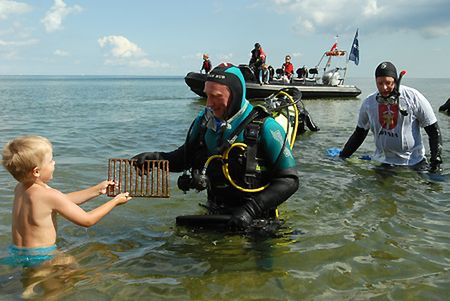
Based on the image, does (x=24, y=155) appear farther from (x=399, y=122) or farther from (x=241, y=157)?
(x=399, y=122)

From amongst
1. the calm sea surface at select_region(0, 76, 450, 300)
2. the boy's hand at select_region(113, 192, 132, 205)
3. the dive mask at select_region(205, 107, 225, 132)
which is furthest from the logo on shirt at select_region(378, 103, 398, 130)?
the boy's hand at select_region(113, 192, 132, 205)

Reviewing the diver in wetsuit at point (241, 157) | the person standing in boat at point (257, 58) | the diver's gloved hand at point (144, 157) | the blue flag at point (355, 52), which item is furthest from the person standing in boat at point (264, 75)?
the diver in wetsuit at point (241, 157)

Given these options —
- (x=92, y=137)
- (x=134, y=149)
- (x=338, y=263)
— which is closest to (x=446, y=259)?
(x=338, y=263)

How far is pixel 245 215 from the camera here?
11.6ft

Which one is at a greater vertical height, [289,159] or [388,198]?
[289,159]

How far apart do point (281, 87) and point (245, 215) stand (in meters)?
19.8

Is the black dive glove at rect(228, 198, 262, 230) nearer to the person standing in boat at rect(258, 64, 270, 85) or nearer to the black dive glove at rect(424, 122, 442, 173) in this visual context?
the black dive glove at rect(424, 122, 442, 173)

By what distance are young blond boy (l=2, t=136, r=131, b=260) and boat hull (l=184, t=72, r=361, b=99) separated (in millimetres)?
18493

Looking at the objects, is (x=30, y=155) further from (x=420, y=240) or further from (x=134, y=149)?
(x=134, y=149)

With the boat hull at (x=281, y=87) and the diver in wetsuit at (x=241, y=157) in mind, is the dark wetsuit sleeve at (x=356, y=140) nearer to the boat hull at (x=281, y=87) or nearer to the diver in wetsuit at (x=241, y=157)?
the diver in wetsuit at (x=241, y=157)

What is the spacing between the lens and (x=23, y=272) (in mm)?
3580

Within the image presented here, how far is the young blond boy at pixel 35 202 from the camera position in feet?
10.6

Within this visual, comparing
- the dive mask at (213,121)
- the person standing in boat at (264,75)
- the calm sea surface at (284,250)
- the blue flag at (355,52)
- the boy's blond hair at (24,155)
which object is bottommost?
the calm sea surface at (284,250)

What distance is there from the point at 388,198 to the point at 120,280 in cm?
367
